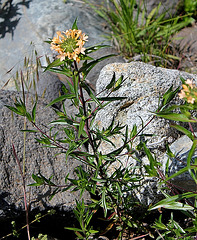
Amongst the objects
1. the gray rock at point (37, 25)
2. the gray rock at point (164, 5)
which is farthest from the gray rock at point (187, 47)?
the gray rock at point (37, 25)

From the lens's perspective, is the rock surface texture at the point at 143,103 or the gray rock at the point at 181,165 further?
the rock surface texture at the point at 143,103

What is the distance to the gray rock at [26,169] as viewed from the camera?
9.09ft

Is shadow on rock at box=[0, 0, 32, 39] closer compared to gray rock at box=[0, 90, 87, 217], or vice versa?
gray rock at box=[0, 90, 87, 217]

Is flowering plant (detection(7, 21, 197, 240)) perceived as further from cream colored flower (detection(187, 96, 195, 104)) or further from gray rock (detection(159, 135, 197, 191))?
gray rock (detection(159, 135, 197, 191))

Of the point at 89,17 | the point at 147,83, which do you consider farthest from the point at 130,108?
the point at 89,17

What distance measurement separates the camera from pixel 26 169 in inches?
115

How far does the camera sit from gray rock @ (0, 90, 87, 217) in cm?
277

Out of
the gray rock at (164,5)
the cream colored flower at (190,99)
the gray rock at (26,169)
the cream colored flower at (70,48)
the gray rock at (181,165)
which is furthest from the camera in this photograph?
the gray rock at (164,5)

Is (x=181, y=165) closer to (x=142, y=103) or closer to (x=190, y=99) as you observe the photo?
(x=142, y=103)

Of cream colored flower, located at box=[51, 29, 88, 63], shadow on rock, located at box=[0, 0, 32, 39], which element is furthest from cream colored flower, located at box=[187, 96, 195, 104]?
shadow on rock, located at box=[0, 0, 32, 39]

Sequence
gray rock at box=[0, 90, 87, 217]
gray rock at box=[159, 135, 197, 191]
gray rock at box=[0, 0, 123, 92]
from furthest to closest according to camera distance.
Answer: gray rock at box=[0, 0, 123, 92], gray rock at box=[0, 90, 87, 217], gray rock at box=[159, 135, 197, 191]

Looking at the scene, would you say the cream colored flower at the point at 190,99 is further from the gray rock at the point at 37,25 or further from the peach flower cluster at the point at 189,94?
the gray rock at the point at 37,25

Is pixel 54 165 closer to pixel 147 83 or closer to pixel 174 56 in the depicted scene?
pixel 147 83

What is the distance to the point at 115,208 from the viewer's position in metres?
2.76
